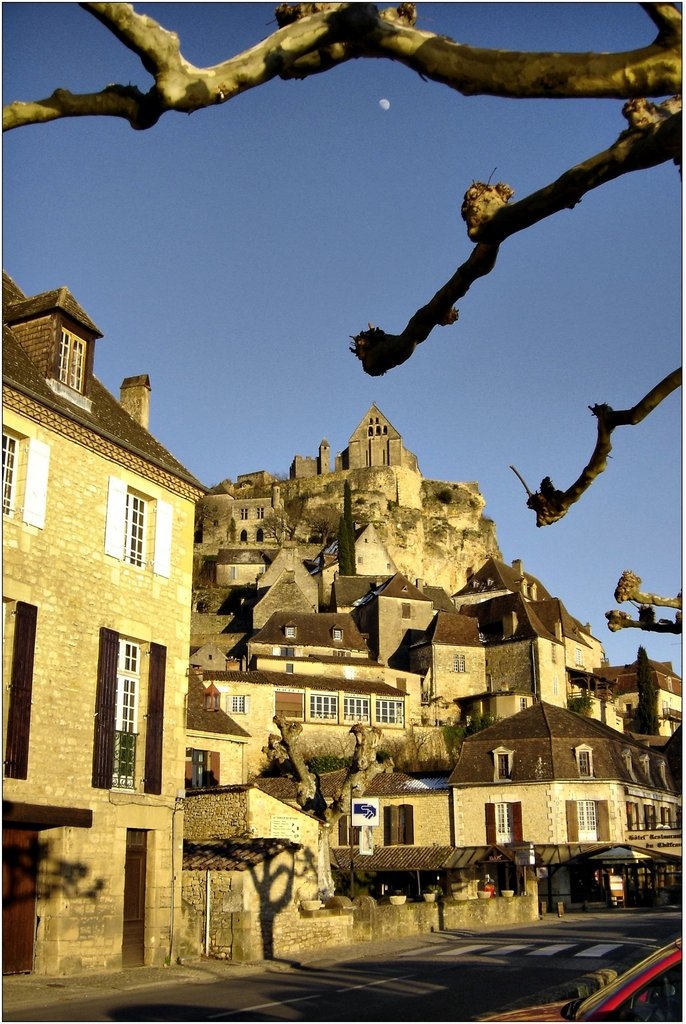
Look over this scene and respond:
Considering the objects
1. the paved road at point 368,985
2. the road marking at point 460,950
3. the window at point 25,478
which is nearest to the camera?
the paved road at point 368,985

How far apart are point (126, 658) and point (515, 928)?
14132 millimetres

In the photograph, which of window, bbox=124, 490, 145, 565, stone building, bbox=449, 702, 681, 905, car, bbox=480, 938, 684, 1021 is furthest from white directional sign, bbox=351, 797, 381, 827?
stone building, bbox=449, 702, 681, 905

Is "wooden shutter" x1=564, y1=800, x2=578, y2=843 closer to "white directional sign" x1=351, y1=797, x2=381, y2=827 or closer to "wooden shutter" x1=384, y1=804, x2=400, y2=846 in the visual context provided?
"wooden shutter" x1=384, y1=804, x2=400, y2=846

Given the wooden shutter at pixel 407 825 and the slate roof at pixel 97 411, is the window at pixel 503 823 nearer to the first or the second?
the wooden shutter at pixel 407 825

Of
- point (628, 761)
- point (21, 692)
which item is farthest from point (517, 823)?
point (21, 692)

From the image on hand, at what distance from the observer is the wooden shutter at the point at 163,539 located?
690 inches

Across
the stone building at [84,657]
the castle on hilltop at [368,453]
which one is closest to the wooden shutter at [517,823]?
the stone building at [84,657]

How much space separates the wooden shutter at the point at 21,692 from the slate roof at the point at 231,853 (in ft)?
18.3

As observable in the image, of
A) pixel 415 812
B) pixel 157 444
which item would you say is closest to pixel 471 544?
pixel 415 812

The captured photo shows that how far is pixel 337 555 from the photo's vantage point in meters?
83.6

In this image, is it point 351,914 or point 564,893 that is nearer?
point 351,914

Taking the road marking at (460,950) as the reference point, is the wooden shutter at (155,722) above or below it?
above

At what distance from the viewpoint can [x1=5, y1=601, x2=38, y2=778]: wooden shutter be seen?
535 inches

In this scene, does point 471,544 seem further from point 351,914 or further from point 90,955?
point 90,955
